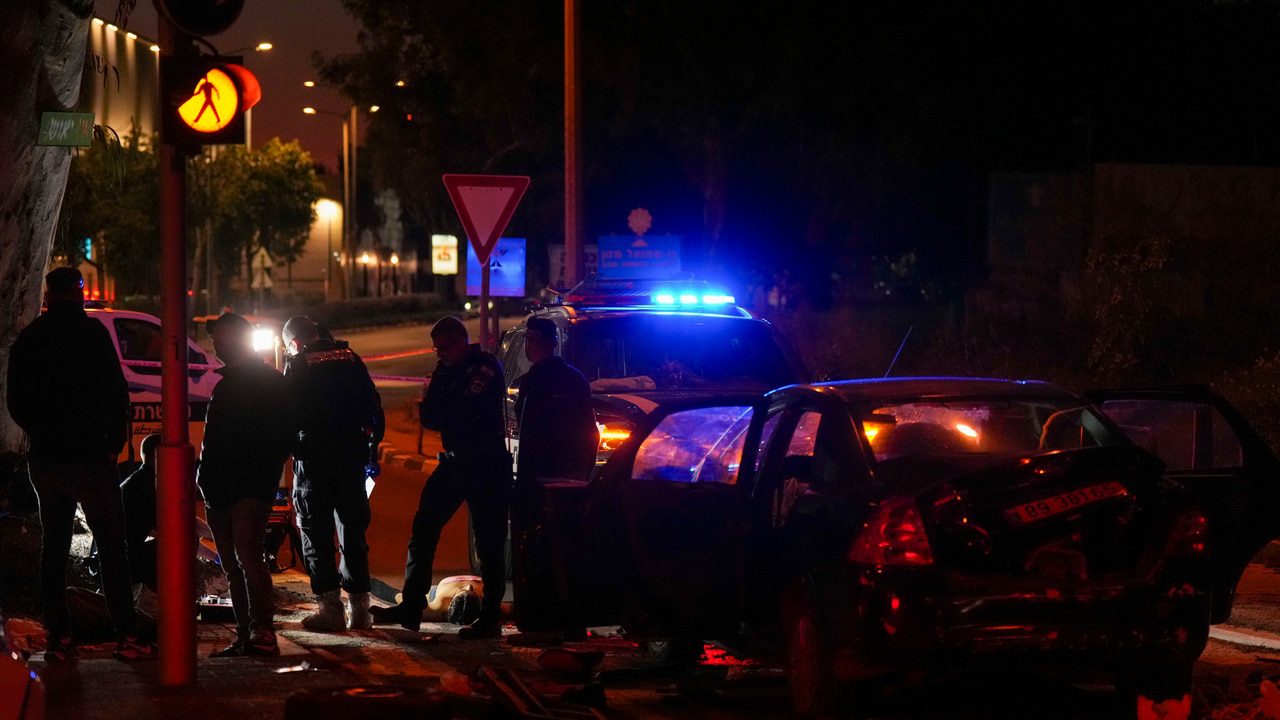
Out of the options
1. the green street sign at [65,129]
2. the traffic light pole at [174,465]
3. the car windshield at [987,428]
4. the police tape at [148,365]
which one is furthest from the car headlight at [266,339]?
the car windshield at [987,428]

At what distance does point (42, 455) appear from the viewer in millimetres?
7598

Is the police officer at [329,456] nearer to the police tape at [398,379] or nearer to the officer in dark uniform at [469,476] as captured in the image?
the officer in dark uniform at [469,476]

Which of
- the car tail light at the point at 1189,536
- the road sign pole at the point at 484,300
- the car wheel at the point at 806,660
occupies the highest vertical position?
the road sign pole at the point at 484,300

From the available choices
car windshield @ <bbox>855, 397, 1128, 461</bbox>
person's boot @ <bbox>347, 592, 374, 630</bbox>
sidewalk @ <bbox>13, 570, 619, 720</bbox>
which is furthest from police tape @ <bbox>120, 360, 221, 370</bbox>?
car windshield @ <bbox>855, 397, 1128, 461</bbox>

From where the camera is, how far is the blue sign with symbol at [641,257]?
2117 cm

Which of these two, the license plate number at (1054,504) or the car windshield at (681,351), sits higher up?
the car windshield at (681,351)

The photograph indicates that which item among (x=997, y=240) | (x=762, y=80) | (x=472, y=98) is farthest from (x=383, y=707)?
(x=472, y=98)

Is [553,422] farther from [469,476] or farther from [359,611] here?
[359,611]

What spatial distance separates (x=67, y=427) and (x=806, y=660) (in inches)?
142

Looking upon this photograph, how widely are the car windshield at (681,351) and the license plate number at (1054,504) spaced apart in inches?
189

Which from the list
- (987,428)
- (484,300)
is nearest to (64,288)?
(987,428)

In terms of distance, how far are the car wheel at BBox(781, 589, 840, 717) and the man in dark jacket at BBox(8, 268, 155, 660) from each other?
321cm

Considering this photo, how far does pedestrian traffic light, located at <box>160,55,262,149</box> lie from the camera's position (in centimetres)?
675

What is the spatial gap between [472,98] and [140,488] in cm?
2536
